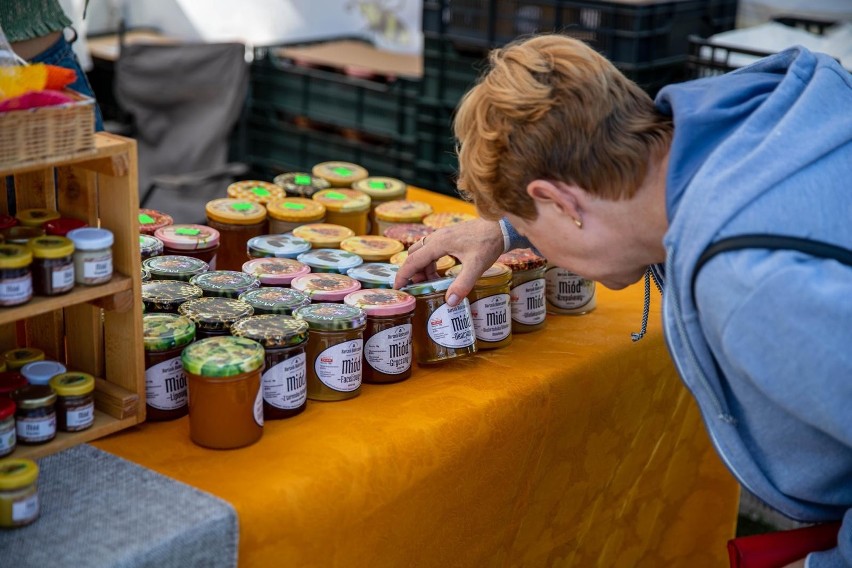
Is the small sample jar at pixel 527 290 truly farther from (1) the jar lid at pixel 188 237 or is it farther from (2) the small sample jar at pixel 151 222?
(2) the small sample jar at pixel 151 222

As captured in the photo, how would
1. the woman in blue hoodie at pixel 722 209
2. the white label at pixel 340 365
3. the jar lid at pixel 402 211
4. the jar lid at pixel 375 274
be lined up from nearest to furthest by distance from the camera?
the woman in blue hoodie at pixel 722 209
the white label at pixel 340 365
the jar lid at pixel 375 274
the jar lid at pixel 402 211

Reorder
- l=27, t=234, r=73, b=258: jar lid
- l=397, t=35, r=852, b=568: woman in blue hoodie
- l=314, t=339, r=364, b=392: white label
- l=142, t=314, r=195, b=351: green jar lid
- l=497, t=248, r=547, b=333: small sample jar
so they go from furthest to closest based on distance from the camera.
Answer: l=497, t=248, r=547, b=333: small sample jar → l=314, t=339, r=364, b=392: white label → l=142, t=314, r=195, b=351: green jar lid → l=27, t=234, r=73, b=258: jar lid → l=397, t=35, r=852, b=568: woman in blue hoodie

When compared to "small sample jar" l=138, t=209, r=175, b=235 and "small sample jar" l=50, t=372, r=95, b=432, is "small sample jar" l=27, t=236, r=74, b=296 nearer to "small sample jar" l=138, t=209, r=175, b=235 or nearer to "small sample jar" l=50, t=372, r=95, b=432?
"small sample jar" l=50, t=372, r=95, b=432

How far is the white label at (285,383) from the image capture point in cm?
150

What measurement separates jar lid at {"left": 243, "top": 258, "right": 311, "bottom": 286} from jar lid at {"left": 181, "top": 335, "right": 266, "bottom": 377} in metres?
0.32

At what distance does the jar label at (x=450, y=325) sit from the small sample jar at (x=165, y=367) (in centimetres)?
41

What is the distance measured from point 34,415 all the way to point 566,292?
1072mm

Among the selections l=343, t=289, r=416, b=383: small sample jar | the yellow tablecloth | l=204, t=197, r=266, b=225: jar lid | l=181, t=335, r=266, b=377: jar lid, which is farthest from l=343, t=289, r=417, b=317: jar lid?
l=204, t=197, r=266, b=225: jar lid

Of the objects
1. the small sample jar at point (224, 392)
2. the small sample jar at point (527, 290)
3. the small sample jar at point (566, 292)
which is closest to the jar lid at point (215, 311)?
the small sample jar at point (224, 392)

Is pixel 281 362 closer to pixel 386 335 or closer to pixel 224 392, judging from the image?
pixel 224 392

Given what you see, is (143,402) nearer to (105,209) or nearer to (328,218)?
(105,209)

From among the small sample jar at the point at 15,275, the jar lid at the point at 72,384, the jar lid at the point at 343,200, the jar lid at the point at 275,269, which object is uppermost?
the small sample jar at the point at 15,275

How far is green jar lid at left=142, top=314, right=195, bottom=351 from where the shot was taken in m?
1.46

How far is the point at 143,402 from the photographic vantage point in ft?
4.82
